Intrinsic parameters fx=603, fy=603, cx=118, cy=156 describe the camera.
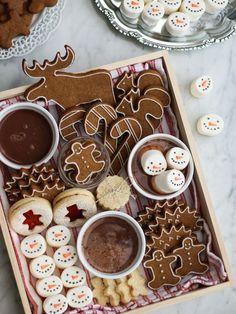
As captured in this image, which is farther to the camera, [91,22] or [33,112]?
[91,22]

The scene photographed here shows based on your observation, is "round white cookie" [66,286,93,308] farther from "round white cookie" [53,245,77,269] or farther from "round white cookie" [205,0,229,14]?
"round white cookie" [205,0,229,14]

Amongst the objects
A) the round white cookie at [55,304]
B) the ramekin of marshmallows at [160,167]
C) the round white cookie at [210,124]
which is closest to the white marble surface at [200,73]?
the round white cookie at [210,124]

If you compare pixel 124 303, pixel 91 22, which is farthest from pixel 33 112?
pixel 124 303

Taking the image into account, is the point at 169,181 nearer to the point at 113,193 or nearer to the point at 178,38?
the point at 113,193

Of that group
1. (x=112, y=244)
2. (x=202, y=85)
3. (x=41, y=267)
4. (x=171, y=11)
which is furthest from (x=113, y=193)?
(x=171, y=11)

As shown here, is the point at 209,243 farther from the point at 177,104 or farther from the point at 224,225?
the point at 177,104

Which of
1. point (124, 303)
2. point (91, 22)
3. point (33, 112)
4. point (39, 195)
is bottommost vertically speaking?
point (124, 303)
